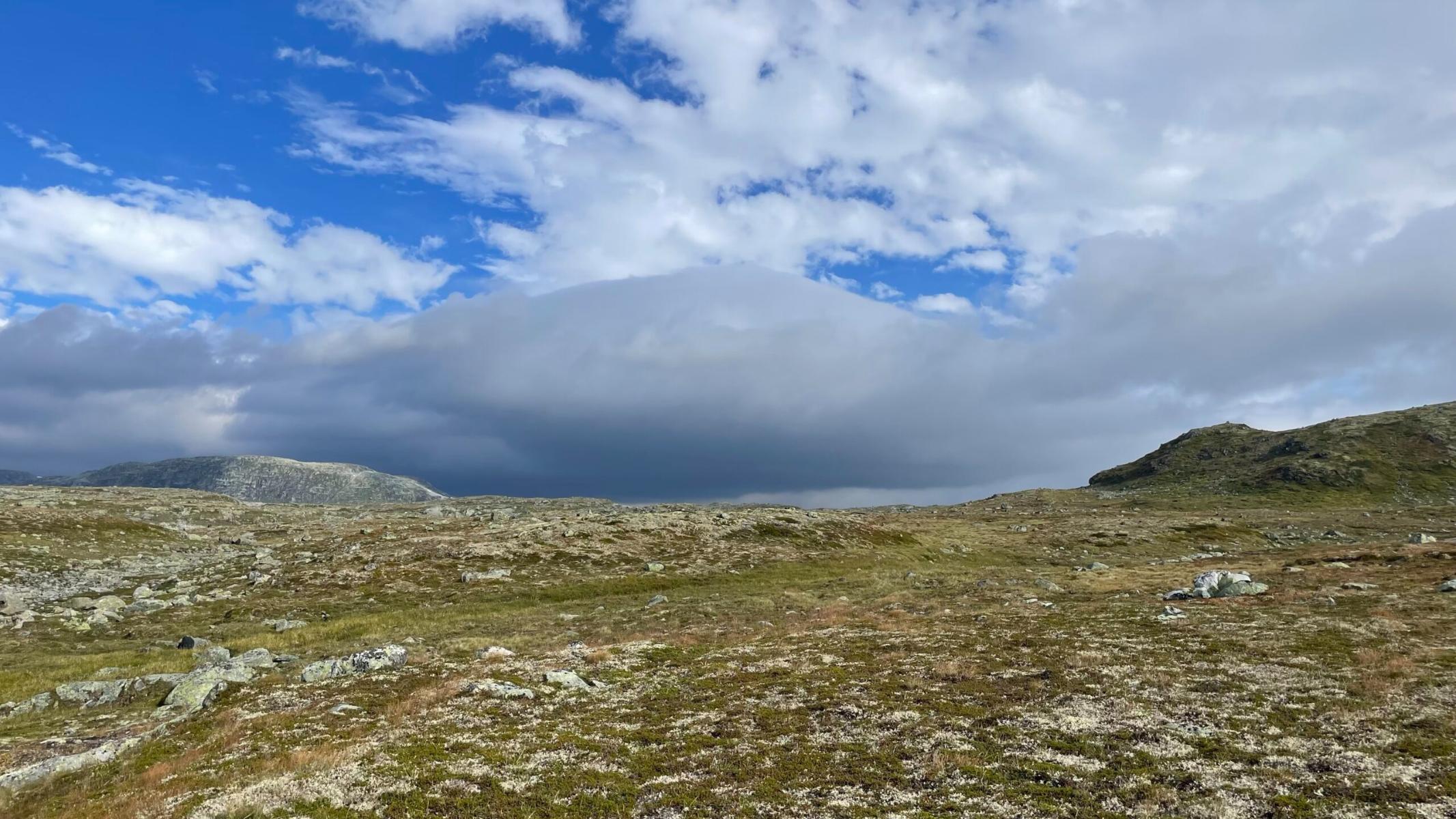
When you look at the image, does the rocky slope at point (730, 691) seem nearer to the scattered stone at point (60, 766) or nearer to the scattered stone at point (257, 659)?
the scattered stone at point (60, 766)

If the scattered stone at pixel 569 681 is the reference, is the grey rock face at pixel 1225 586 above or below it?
above

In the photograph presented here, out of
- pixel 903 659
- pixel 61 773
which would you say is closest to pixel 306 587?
pixel 61 773

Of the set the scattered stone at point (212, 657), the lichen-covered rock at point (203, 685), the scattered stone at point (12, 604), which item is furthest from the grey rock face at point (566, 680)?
the scattered stone at point (12, 604)

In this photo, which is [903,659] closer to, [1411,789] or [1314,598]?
[1411,789]

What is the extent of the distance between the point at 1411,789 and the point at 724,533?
86279mm

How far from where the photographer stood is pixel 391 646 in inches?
1623

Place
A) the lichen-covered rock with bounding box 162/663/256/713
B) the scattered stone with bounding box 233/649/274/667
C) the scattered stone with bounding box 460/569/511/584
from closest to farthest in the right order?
1. the lichen-covered rock with bounding box 162/663/256/713
2. the scattered stone with bounding box 233/649/274/667
3. the scattered stone with bounding box 460/569/511/584

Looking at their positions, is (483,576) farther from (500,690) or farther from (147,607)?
(500,690)

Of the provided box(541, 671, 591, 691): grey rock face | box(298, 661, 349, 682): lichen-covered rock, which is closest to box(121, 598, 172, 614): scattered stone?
box(298, 661, 349, 682): lichen-covered rock

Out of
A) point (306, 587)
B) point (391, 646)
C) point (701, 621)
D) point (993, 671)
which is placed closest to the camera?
point (993, 671)

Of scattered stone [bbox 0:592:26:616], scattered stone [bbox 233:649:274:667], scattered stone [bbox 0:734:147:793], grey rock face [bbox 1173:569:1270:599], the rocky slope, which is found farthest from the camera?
scattered stone [bbox 0:592:26:616]

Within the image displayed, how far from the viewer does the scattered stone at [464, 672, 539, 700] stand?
106 ft

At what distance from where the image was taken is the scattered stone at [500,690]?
32.2 metres

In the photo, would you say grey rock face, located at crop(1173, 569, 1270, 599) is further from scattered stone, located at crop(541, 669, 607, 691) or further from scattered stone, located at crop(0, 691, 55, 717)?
scattered stone, located at crop(0, 691, 55, 717)
